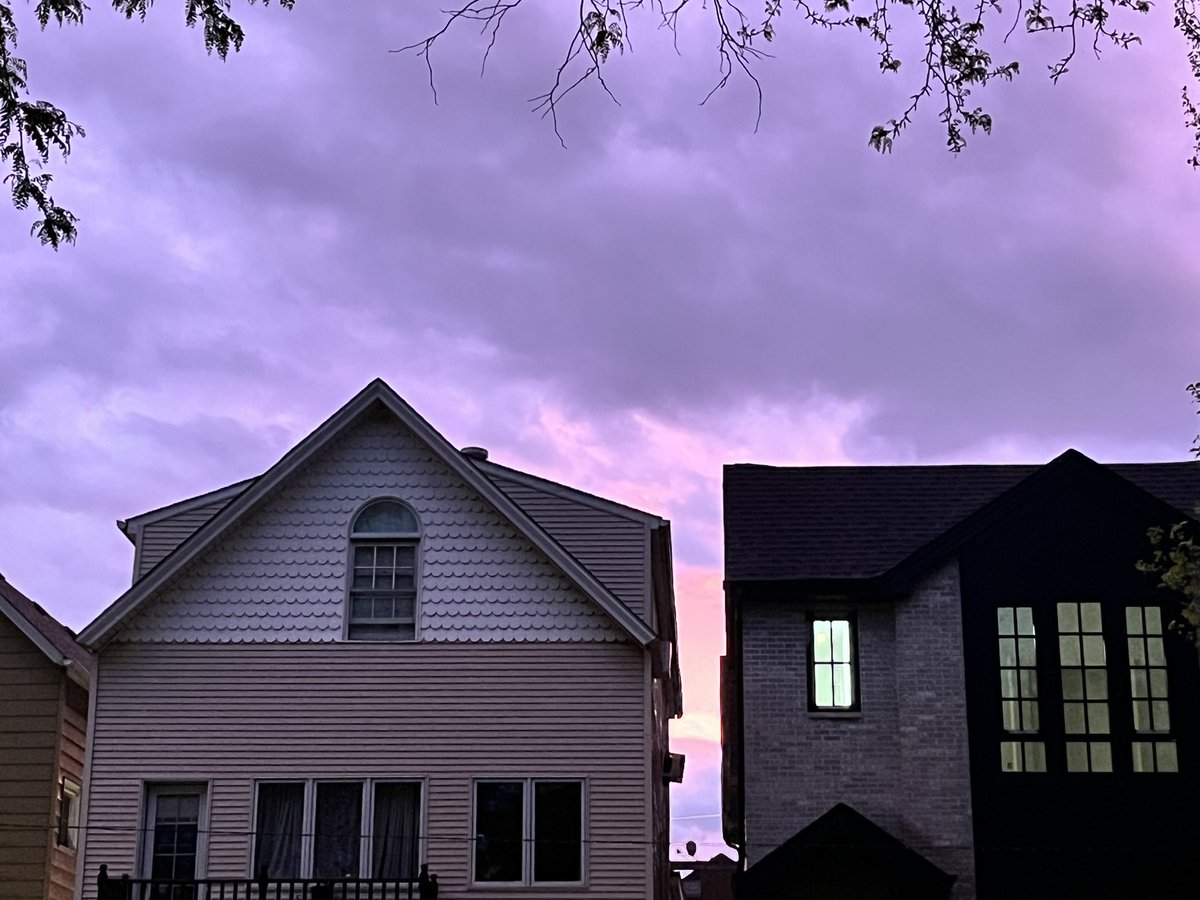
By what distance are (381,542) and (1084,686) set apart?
9.61 m

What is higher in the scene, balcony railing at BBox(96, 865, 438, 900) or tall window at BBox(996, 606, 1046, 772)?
tall window at BBox(996, 606, 1046, 772)

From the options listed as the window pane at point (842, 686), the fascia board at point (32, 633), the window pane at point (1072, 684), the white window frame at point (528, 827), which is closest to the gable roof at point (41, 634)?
the fascia board at point (32, 633)

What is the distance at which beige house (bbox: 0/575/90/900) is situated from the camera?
2347 centimetres

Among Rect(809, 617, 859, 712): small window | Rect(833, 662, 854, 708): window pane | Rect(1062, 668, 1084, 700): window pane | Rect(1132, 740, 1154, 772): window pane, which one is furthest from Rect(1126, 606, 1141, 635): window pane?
Rect(833, 662, 854, 708): window pane

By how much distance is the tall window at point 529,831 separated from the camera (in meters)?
22.3

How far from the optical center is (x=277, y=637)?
2333cm

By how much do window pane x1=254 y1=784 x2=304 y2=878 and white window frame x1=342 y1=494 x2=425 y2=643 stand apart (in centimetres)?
223

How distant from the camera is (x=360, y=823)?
74.1 ft

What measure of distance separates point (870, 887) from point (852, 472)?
22.2 ft

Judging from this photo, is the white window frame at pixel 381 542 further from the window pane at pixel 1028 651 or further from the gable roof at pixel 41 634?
the window pane at pixel 1028 651

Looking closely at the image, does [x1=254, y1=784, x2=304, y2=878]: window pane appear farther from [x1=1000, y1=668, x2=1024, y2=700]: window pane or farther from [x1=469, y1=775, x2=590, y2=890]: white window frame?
[x1=1000, y1=668, x2=1024, y2=700]: window pane

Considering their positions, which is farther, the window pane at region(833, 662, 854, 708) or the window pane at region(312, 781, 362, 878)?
the window pane at region(833, 662, 854, 708)

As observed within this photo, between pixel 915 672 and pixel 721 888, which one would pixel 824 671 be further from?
pixel 721 888

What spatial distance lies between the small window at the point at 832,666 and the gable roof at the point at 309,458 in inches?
94.1
